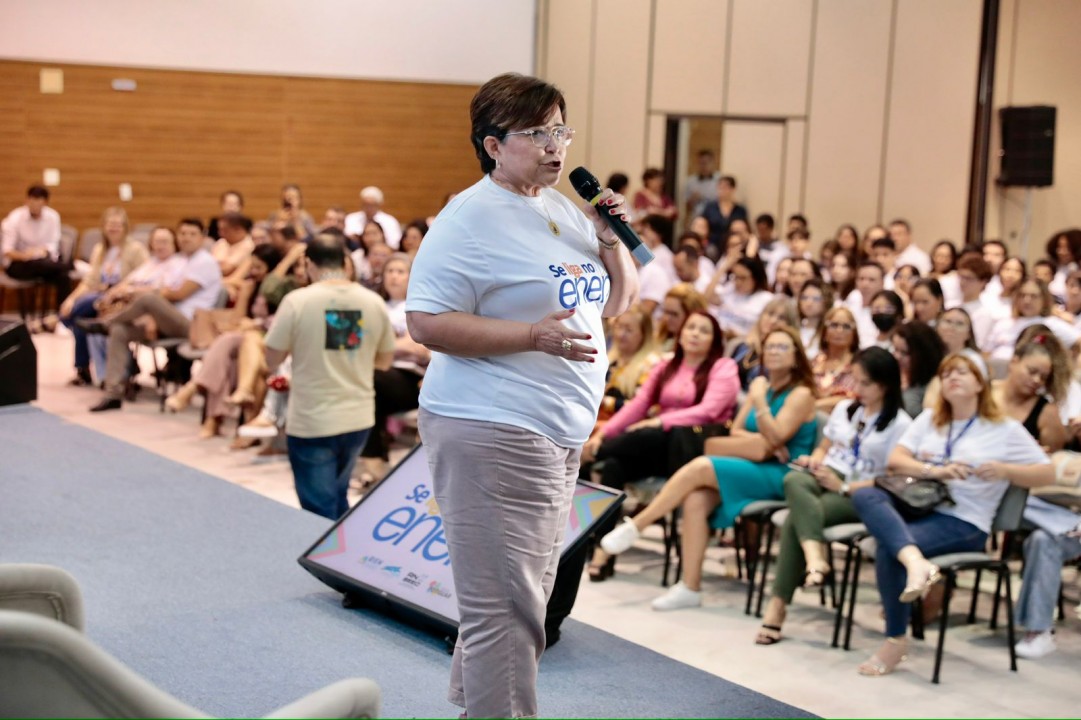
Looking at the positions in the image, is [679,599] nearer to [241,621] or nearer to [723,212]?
[241,621]

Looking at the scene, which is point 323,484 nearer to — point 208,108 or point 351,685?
point 351,685

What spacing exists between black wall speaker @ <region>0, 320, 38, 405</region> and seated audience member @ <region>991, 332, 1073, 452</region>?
501cm

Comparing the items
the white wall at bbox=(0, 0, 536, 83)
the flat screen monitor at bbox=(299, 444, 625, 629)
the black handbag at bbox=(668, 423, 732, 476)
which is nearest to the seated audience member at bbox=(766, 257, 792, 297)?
the black handbag at bbox=(668, 423, 732, 476)

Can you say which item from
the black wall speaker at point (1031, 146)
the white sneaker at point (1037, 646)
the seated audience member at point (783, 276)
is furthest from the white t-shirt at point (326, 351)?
the black wall speaker at point (1031, 146)

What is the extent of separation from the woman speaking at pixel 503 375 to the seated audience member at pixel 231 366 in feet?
19.3

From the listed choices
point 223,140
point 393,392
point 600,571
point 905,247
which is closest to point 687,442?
point 600,571

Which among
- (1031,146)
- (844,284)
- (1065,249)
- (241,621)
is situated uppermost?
(1031,146)

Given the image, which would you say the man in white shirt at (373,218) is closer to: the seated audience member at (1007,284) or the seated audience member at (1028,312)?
the seated audience member at (1007,284)

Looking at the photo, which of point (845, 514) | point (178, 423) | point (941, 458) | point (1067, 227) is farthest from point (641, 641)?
point (1067, 227)

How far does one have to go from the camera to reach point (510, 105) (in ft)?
7.65

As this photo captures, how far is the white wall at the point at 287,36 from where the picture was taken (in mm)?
13891

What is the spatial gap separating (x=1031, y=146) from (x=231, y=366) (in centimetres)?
829

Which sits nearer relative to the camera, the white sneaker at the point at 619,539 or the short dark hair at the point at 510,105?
the short dark hair at the point at 510,105

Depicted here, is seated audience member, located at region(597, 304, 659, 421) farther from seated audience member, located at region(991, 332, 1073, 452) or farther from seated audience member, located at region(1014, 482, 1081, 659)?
seated audience member, located at region(1014, 482, 1081, 659)
